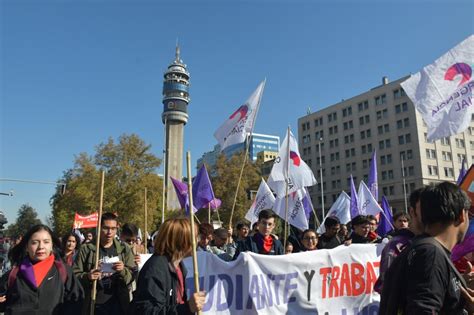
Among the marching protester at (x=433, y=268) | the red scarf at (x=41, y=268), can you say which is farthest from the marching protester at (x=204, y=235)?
the marching protester at (x=433, y=268)

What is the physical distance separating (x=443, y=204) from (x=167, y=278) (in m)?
1.92

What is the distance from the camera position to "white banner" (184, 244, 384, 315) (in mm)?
5098

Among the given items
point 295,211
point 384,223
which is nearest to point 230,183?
point 384,223

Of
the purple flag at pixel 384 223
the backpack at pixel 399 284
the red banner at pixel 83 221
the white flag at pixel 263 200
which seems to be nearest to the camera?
the backpack at pixel 399 284

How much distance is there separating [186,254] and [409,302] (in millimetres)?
1781

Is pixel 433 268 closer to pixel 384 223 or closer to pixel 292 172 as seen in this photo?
pixel 292 172

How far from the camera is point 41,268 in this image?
3840 mm

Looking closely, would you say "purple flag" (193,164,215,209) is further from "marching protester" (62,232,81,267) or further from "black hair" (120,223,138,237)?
"marching protester" (62,232,81,267)

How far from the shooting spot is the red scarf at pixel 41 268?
3785 mm

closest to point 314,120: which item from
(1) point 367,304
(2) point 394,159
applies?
(2) point 394,159

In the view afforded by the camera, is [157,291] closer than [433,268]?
No

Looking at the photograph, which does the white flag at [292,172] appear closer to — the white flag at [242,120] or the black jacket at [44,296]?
the white flag at [242,120]

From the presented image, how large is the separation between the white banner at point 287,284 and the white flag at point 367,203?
731 cm

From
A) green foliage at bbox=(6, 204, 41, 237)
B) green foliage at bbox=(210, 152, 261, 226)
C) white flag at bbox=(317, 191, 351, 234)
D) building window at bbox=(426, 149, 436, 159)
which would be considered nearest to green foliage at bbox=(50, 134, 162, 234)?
green foliage at bbox=(210, 152, 261, 226)
